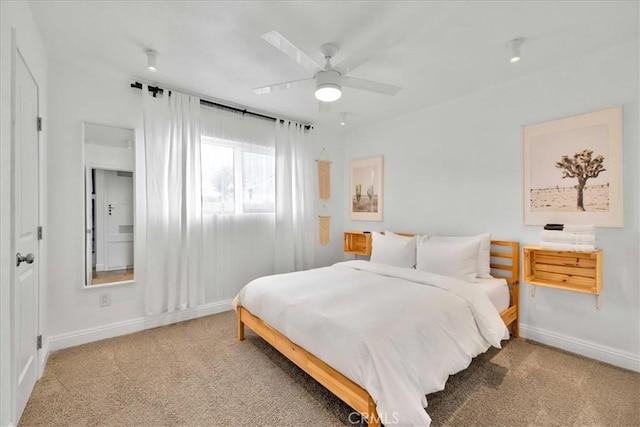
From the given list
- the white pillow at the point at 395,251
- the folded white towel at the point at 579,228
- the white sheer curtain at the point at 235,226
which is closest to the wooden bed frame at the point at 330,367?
the folded white towel at the point at 579,228

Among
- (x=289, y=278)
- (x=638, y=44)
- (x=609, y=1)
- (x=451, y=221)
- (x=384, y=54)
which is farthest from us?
(x=451, y=221)

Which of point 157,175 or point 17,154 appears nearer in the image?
point 17,154

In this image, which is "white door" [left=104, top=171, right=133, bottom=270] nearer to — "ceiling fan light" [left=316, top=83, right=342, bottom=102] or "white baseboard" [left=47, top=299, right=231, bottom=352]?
"white baseboard" [left=47, top=299, right=231, bottom=352]

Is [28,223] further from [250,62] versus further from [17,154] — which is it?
[250,62]

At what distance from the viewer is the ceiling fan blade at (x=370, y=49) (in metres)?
1.80

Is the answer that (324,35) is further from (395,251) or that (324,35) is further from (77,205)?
(77,205)

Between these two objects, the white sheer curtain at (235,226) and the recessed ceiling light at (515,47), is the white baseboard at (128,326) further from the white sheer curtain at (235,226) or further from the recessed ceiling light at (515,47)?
the recessed ceiling light at (515,47)

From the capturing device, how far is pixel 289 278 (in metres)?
2.82

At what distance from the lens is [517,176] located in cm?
297

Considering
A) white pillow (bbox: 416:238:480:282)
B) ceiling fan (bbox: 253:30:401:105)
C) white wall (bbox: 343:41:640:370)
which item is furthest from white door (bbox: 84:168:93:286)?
white wall (bbox: 343:41:640:370)

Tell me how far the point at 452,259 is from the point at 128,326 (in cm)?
347

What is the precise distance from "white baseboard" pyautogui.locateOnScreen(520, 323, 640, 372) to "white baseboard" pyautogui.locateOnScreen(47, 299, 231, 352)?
11.4 ft

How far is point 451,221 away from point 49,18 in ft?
13.7

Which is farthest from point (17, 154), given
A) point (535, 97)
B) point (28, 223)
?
point (535, 97)
